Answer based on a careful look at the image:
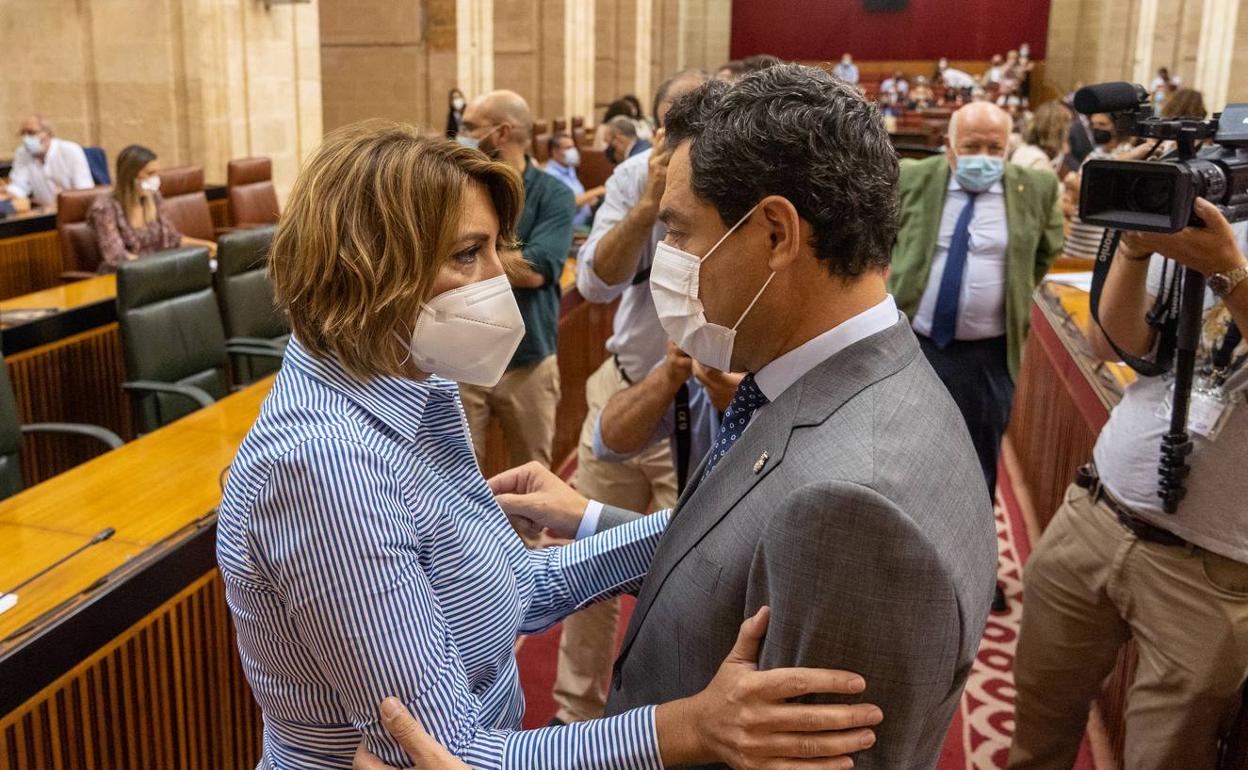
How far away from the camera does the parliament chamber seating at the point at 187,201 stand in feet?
23.8

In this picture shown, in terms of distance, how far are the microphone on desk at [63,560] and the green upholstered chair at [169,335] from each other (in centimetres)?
147

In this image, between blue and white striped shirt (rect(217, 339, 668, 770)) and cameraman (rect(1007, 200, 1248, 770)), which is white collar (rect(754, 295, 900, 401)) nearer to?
blue and white striped shirt (rect(217, 339, 668, 770))

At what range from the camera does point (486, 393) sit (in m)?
3.95

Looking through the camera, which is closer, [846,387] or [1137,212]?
[846,387]

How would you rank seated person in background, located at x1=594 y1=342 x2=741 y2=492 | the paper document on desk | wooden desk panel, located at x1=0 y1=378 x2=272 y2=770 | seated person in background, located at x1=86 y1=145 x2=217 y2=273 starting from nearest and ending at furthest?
wooden desk panel, located at x1=0 y1=378 x2=272 y2=770
seated person in background, located at x1=594 y1=342 x2=741 y2=492
the paper document on desk
seated person in background, located at x1=86 y1=145 x2=217 y2=273

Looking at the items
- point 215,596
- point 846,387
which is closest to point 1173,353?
point 846,387

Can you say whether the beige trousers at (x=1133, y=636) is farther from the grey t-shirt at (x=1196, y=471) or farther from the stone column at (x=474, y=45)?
the stone column at (x=474, y=45)

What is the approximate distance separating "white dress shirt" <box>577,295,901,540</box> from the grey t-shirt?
971mm

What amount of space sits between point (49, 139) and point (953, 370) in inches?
296

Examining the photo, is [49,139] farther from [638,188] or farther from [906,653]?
[906,653]

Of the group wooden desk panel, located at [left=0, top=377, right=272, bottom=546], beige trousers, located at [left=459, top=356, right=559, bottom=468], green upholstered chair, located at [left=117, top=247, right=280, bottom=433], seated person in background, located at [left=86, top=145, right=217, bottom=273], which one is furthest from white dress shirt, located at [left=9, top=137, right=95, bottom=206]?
wooden desk panel, located at [left=0, top=377, right=272, bottom=546]

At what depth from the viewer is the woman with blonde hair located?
1.13 meters

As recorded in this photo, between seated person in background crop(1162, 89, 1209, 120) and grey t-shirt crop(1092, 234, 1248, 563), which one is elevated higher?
seated person in background crop(1162, 89, 1209, 120)

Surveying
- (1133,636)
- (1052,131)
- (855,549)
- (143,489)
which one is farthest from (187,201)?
(855,549)
